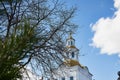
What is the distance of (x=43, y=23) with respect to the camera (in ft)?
59.5

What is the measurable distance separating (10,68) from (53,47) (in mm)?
6120

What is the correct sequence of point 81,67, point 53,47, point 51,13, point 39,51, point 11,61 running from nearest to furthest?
point 11,61 → point 39,51 → point 53,47 → point 51,13 → point 81,67

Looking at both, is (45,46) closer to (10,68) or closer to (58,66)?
(58,66)

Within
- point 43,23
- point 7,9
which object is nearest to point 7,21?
point 7,9

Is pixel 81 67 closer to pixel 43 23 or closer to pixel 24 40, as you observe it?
pixel 43 23

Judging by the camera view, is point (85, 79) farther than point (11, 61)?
Yes

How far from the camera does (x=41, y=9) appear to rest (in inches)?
722

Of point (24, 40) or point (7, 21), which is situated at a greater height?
point (7, 21)

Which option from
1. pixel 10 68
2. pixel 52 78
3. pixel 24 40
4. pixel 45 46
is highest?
pixel 45 46

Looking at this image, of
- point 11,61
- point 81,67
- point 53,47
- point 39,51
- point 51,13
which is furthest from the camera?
point 81,67

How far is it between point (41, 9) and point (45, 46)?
2320mm

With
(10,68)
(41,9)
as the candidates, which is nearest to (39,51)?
(41,9)

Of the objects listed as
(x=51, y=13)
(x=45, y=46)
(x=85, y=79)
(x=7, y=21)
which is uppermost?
(x=85, y=79)

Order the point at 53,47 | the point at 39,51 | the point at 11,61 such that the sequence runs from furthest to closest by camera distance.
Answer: the point at 53,47
the point at 39,51
the point at 11,61
